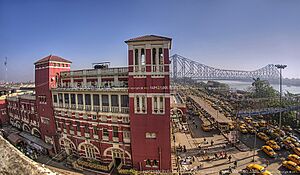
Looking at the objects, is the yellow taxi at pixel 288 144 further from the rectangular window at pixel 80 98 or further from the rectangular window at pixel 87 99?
the rectangular window at pixel 80 98

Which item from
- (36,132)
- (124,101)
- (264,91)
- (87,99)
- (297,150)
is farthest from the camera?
(264,91)

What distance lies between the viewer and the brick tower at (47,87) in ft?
71.8

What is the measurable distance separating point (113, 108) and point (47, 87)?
10234mm

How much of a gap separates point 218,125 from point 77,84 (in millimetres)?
24889

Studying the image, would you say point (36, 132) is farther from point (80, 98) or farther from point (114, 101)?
point (114, 101)

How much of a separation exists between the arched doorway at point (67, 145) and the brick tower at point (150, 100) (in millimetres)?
9454

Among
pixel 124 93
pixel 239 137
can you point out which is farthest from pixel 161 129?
pixel 239 137

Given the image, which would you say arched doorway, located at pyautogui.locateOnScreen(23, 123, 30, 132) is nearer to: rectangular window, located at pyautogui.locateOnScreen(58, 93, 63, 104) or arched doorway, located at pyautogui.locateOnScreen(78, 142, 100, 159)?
rectangular window, located at pyautogui.locateOnScreen(58, 93, 63, 104)

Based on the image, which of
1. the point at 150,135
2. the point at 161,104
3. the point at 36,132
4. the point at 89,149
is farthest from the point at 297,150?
the point at 36,132

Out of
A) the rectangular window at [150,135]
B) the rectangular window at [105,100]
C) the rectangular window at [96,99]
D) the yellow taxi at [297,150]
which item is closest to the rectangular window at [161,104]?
the rectangular window at [150,135]

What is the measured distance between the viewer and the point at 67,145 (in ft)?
71.2

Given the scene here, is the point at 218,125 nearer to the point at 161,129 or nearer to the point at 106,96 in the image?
the point at 161,129

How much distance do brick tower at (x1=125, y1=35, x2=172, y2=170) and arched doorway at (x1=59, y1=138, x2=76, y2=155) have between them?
31.0 ft

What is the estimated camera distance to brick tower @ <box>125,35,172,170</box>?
629 inches
